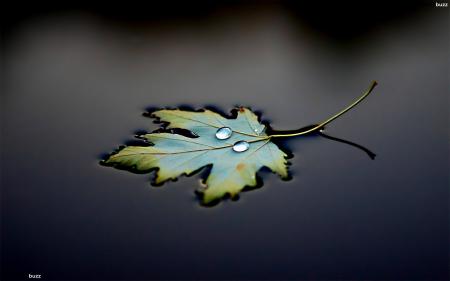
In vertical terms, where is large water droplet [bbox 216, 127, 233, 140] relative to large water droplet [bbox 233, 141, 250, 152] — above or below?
above

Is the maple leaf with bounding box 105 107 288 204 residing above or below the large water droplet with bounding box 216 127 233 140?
below

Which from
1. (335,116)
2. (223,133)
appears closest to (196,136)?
(223,133)

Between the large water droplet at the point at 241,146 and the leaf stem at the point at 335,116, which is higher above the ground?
the leaf stem at the point at 335,116

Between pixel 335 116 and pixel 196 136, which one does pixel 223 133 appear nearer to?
pixel 196 136

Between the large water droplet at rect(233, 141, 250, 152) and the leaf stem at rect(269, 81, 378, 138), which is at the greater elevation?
the leaf stem at rect(269, 81, 378, 138)

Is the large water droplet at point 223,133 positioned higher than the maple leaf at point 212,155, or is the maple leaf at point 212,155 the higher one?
the large water droplet at point 223,133
